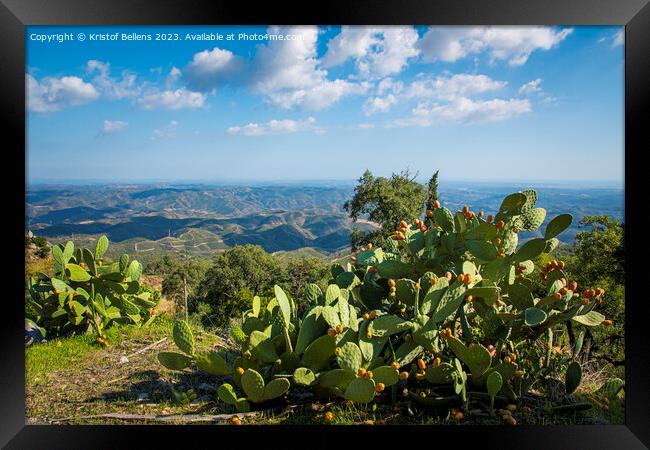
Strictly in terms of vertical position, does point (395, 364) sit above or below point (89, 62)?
below

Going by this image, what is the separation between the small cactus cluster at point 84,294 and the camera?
335cm

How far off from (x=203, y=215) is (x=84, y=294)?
11049mm

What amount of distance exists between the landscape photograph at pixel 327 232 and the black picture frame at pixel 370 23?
0.08 metres

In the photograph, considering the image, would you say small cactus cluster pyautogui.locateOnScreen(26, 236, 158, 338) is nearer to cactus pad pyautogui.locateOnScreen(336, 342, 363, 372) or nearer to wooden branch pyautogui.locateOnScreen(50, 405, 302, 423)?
wooden branch pyautogui.locateOnScreen(50, 405, 302, 423)

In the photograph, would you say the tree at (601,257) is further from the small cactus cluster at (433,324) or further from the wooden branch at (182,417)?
the wooden branch at (182,417)

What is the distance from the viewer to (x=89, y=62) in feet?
32.5

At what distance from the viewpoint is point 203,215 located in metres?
14.2

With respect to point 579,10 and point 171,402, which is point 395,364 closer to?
point 171,402

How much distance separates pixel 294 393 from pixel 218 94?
999cm

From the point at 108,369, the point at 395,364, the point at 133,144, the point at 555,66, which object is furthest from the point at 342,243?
the point at 395,364

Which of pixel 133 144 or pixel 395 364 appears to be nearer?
pixel 395 364

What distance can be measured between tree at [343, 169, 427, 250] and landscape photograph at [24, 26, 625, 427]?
0.20ft

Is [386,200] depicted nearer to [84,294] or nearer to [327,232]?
[327,232]

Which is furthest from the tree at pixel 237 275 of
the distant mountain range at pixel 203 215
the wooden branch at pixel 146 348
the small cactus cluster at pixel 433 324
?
the small cactus cluster at pixel 433 324
